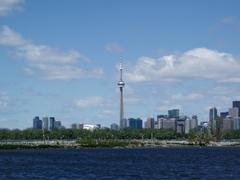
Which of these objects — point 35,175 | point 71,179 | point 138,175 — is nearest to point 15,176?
point 35,175

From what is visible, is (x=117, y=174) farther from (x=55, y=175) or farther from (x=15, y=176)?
(x=15, y=176)

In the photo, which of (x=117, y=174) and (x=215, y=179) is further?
(x=117, y=174)

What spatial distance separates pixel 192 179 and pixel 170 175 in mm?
9714

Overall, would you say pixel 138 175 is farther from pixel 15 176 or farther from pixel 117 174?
pixel 15 176

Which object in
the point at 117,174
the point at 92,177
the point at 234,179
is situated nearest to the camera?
the point at 234,179

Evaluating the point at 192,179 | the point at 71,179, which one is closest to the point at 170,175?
the point at 192,179

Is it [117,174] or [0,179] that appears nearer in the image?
[0,179]

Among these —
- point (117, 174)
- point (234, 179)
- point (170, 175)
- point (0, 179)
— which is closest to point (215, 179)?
point (234, 179)

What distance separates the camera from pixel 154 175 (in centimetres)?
10006

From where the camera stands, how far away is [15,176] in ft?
323

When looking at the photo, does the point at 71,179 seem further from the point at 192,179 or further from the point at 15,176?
the point at 192,179

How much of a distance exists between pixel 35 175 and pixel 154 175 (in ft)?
62.9

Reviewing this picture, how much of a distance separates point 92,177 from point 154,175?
1049 cm

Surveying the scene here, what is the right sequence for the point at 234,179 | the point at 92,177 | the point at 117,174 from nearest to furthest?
1. the point at 234,179
2. the point at 92,177
3. the point at 117,174
